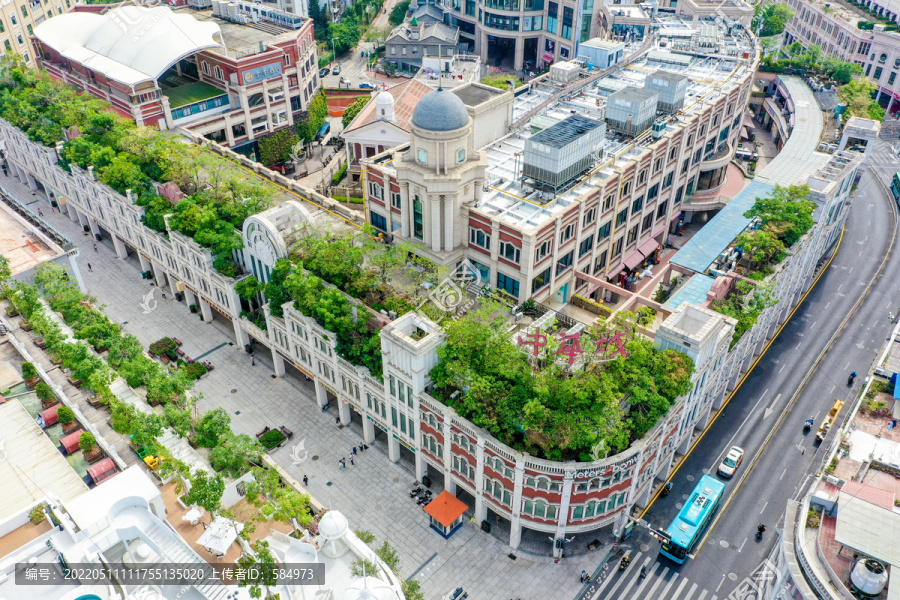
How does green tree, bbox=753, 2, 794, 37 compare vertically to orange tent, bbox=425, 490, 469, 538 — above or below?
above

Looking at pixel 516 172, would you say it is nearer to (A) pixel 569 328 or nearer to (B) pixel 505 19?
(A) pixel 569 328

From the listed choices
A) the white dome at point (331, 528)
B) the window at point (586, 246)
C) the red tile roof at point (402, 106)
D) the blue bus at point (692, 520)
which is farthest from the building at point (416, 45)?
the white dome at point (331, 528)

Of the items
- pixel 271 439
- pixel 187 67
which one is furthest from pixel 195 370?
pixel 187 67

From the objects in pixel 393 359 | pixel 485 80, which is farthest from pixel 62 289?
pixel 485 80

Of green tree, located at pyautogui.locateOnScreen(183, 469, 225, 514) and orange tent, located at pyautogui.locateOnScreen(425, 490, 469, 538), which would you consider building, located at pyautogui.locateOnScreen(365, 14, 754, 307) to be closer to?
orange tent, located at pyautogui.locateOnScreen(425, 490, 469, 538)

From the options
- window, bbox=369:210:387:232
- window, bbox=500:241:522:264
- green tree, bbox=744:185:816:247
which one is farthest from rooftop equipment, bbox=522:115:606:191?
green tree, bbox=744:185:816:247

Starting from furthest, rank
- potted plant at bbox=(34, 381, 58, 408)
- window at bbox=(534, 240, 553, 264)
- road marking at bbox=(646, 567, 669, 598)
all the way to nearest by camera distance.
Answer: window at bbox=(534, 240, 553, 264), road marking at bbox=(646, 567, 669, 598), potted plant at bbox=(34, 381, 58, 408)

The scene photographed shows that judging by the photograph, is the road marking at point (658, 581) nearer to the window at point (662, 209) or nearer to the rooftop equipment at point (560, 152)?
the rooftop equipment at point (560, 152)

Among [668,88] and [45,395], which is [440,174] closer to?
[668,88]
